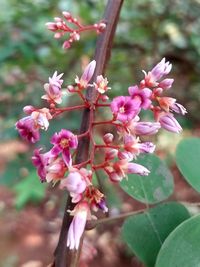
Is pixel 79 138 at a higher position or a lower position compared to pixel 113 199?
higher

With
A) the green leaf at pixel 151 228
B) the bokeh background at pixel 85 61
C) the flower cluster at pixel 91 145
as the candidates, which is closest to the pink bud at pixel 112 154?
the flower cluster at pixel 91 145

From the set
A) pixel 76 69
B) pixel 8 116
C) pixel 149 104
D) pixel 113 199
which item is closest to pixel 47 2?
pixel 76 69

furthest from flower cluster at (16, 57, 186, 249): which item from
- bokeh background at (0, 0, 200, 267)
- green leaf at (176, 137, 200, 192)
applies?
bokeh background at (0, 0, 200, 267)

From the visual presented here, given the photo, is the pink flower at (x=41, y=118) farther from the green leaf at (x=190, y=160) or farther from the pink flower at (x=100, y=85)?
the green leaf at (x=190, y=160)

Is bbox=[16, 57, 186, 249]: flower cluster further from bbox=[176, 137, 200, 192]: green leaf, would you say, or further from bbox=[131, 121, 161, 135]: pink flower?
bbox=[176, 137, 200, 192]: green leaf

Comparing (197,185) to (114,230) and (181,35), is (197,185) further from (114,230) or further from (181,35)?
(114,230)

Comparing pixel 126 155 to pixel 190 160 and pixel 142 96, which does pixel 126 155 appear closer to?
pixel 142 96
